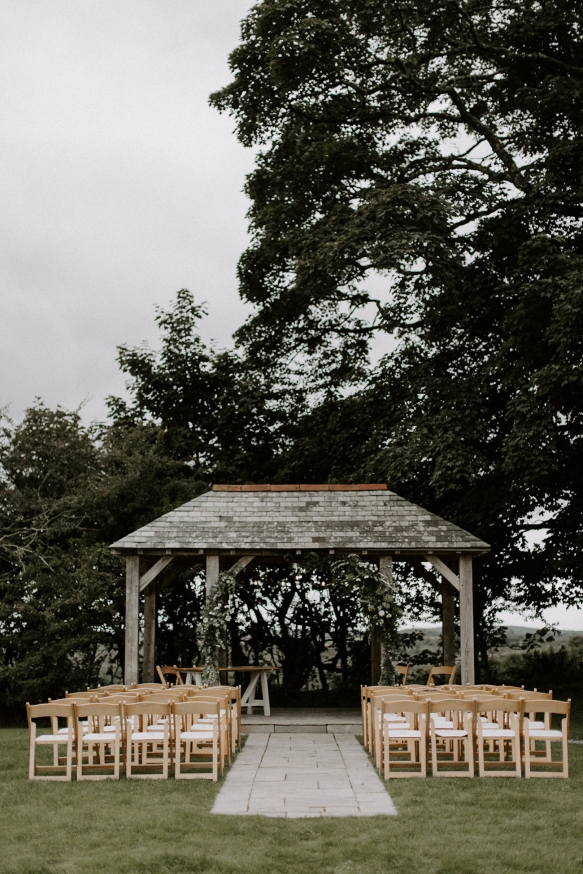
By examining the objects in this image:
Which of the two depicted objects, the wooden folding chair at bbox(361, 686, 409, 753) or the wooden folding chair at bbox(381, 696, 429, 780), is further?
the wooden folding chair at bbox(361, 686, 409, 753)

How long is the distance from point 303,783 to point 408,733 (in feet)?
4.01

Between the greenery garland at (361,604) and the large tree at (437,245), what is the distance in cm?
276

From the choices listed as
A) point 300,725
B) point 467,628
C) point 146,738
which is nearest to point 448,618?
point 467,628

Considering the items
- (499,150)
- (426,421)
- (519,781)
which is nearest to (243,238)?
(499,150)

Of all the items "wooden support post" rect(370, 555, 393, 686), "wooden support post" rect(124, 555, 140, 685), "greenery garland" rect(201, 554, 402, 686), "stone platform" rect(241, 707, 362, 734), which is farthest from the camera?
"wooden support post" rect(370, 555, 393, 686)

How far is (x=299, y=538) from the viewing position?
609 inches

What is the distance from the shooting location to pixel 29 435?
2017cm

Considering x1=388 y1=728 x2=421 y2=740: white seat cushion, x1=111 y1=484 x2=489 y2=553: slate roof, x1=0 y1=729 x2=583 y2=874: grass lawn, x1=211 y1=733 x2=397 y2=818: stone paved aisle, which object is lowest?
x1=211 y1=733 x2=397 y2=818: stone paved aisle

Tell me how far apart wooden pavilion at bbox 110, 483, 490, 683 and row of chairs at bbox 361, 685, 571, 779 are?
3868 mm

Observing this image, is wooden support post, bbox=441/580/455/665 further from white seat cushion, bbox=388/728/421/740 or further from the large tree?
white seat cushion, bbox=388/728/421/740

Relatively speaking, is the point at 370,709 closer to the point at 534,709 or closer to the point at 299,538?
the point at 534,709

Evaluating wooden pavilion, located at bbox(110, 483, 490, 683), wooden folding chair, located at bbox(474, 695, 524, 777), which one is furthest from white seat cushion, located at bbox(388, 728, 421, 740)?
wooden pavilion, located at bbox(110, 483, 490, 683)

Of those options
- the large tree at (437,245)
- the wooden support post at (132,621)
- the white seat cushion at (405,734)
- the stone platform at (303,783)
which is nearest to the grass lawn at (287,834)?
the stone platform at (303,783)

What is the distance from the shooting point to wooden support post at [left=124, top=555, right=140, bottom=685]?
14.9 meters
